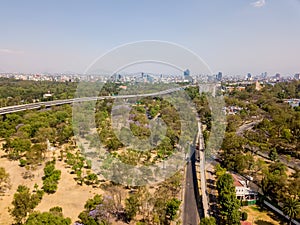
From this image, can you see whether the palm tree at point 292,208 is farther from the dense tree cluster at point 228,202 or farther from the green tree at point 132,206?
the green tree at point 132,206

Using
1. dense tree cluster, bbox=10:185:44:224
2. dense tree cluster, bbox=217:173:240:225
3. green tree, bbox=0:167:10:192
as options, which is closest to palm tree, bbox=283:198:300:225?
dense tree cluster, bbox=217:173:240:225

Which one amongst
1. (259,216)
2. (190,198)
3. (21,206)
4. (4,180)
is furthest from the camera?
(4,180)

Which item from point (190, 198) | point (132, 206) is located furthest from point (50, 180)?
point (190, 198)

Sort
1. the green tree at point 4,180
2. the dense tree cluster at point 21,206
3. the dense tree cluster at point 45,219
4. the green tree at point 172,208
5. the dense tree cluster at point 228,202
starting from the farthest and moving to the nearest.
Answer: the green tree at point 4,180, the green tree at point 172,208, the dense tree cluster at point 228,202, the dense tree cluster at point 21,206, the dense tree cluster at point 45,219

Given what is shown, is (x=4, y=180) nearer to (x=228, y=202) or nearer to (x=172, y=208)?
(x=172, y=208)

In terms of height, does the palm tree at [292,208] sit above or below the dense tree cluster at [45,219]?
above

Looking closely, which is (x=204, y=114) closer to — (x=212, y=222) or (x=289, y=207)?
(x=289, y=207)

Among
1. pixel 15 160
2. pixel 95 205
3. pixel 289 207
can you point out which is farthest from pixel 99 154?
pixel 289 207

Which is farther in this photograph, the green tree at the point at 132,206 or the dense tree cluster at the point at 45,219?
the green tree at the point at 132,206

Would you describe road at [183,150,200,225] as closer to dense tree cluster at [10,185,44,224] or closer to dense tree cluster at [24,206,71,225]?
dense tree cluster at [24,206,71,225]

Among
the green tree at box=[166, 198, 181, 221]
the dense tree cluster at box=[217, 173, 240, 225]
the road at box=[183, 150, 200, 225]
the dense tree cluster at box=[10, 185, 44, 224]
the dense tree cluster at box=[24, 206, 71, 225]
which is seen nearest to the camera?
the dense tree cluster at box=[24, 206, 71, 225]

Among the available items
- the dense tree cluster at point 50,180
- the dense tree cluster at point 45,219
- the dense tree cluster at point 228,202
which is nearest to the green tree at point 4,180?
the dense tree cluster at point 50,180

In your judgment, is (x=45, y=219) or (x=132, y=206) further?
(x=132, y=206)
